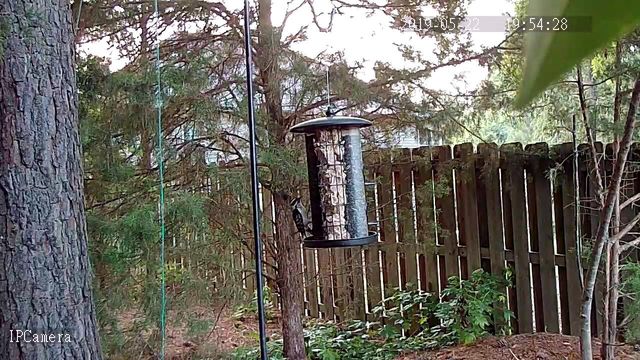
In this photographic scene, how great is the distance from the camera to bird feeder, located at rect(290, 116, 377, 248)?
8.18 ft

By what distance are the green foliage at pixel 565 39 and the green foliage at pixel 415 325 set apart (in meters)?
3.19

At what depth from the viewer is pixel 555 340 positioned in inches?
120

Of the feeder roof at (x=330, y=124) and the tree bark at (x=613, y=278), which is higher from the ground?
the feeder roof at (x=330, y=124)

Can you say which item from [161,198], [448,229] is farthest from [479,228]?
[161,198]

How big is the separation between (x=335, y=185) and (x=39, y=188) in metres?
1.04

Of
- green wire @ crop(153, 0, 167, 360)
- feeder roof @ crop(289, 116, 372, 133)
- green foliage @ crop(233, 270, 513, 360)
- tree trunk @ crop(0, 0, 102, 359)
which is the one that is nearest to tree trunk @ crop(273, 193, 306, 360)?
green foliage @ crop(233, 270, 513, 360)

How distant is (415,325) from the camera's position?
3934 millimetres

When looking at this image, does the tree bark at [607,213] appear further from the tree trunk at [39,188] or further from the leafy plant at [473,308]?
the tree trunk at [39,188]

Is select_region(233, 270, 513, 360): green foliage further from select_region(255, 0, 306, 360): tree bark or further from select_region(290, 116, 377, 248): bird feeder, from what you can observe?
select_region(290, 116, 377, 248): bird feeder

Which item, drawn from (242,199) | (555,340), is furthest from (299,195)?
(555,340)

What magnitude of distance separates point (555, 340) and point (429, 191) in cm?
97

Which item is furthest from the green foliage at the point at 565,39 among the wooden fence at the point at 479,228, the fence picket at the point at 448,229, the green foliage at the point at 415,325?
the fence picket at the point at 448,229

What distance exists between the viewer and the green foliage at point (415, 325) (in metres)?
3.44

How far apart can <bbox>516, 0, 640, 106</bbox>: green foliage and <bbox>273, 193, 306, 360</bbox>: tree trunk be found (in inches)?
130
